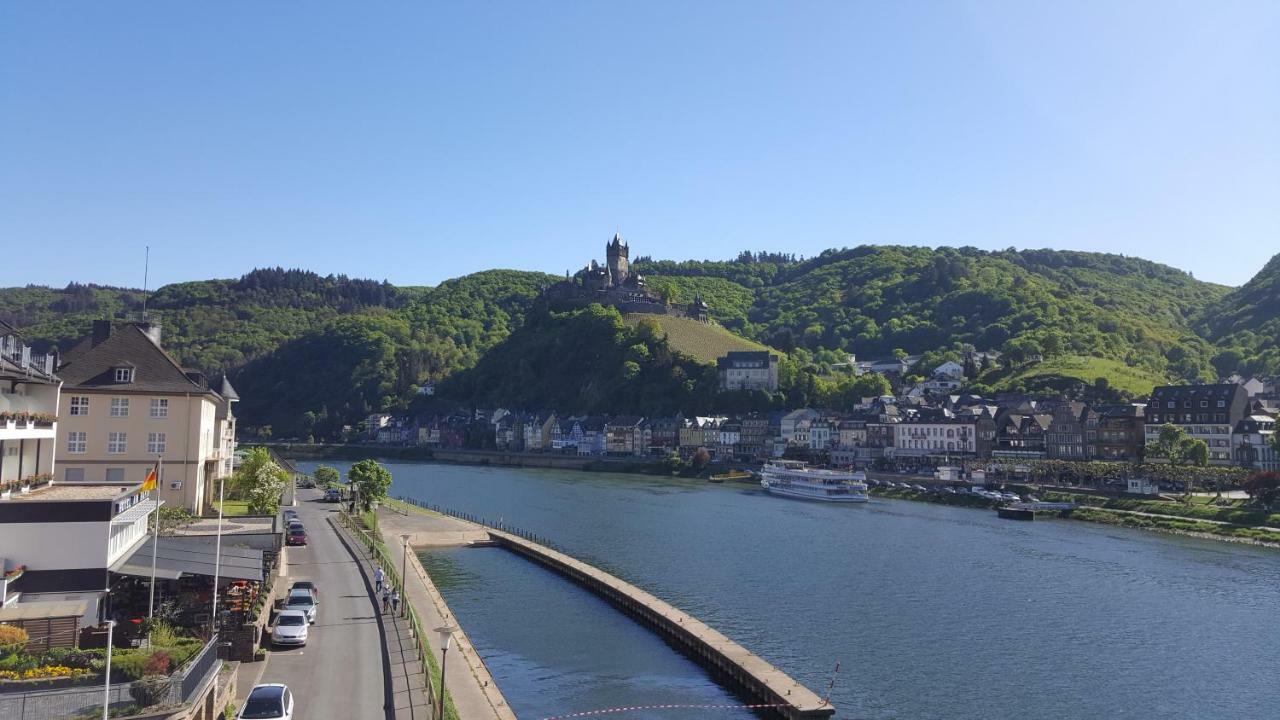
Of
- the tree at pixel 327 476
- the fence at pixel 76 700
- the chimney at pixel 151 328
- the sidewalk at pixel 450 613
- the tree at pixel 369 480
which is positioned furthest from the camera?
the tree at pixel 327 476

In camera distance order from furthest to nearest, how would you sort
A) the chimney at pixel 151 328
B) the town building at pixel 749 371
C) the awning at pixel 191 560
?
the town building at pixel 749 371 < the chimney at pixel 151 328 < the awning at pixel 191 560

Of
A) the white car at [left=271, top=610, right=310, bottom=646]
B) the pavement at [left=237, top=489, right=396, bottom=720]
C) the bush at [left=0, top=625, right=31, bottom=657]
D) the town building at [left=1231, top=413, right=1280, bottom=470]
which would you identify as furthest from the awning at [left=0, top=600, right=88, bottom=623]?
the town building at [left=1231, top=413, right=1280, bottom=470]

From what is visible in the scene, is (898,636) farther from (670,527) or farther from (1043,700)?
(670,527)

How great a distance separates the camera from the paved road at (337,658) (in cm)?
2073

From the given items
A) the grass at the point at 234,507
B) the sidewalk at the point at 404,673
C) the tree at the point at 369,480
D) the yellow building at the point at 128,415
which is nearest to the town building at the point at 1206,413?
the tree at the point at 369,480

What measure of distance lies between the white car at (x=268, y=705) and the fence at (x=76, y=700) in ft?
7.99

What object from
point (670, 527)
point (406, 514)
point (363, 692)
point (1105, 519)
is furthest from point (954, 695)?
point (1105, 519)

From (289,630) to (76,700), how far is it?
10527 mm

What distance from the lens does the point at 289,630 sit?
25.0m

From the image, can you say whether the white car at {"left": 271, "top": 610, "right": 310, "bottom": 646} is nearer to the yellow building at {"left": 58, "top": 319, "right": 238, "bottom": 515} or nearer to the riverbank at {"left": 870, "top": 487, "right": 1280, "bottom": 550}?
the yellow building at {"left": 58, "top": 319, "right": 238, "bottom": 515}

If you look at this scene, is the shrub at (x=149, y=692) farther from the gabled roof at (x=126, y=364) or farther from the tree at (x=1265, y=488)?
the tree at (x=1265, y=488)

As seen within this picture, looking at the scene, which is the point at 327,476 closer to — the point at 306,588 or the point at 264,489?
the point at 264,489

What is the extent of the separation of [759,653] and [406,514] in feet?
130

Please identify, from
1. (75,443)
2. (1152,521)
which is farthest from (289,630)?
(1152,521)
